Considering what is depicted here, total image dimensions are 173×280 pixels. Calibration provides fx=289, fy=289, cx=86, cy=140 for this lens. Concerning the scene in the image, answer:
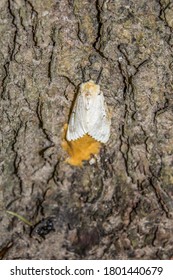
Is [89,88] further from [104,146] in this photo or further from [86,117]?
[104,146]

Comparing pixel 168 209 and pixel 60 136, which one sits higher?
pixel 60 136

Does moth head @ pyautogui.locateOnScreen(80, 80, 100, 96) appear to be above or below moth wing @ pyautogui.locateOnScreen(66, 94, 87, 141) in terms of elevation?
above

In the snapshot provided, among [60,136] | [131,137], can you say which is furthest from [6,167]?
[131,137]

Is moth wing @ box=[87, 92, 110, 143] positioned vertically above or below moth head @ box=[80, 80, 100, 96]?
below

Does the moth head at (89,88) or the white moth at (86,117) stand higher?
the moth head at (89,88)

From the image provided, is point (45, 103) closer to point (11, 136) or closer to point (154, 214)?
point (11, 136)

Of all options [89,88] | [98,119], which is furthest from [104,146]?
[89,88]
